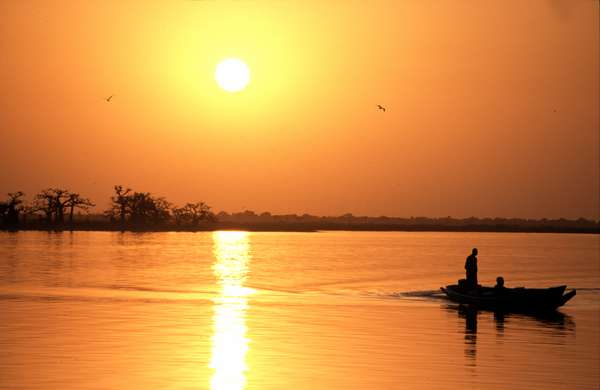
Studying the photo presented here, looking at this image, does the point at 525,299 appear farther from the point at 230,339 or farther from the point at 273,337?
the point at 230,339

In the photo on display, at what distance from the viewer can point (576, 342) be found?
29.2m

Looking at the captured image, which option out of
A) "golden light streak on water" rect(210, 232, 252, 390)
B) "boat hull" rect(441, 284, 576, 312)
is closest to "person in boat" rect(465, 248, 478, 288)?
"boat hull" rect(441, 284, 576, 312)

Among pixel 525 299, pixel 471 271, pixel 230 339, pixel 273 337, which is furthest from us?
pixel 471 271

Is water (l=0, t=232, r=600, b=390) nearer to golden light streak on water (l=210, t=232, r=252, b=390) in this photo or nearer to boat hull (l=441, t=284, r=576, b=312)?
golden light streak on water (l=210, t=232, r=252, b=390)

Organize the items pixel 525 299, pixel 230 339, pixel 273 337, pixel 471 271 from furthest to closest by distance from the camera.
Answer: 1. pixel 471 271
2. pixel 525 299
3. pixel 273 337
4. pixel 230 339

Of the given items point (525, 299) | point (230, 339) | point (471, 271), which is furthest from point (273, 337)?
point (471, 271)

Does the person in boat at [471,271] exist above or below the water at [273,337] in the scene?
above

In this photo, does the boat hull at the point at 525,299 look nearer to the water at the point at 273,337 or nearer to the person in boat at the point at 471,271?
the water at the point at 273,337

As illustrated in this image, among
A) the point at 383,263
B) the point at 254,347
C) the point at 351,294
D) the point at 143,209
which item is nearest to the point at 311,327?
the point at 254,347

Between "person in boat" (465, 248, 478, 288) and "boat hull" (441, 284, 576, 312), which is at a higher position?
"person in boat" (465, 248, 478, 288)

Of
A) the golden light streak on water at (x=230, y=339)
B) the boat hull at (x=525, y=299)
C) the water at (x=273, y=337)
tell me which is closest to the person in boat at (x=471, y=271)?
the boat hull at (x=525, y=299)

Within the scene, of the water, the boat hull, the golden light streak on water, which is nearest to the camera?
the golden light streak on water

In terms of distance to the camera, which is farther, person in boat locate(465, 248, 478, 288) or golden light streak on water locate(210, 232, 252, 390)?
person in boat locate(465, 248, 478, 288)

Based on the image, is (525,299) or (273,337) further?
(525,299)
